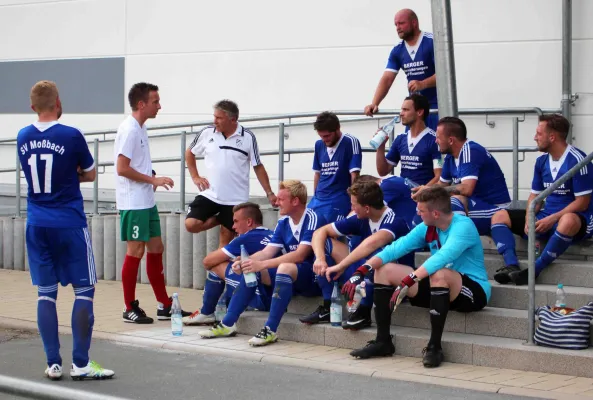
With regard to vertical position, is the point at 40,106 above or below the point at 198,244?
above

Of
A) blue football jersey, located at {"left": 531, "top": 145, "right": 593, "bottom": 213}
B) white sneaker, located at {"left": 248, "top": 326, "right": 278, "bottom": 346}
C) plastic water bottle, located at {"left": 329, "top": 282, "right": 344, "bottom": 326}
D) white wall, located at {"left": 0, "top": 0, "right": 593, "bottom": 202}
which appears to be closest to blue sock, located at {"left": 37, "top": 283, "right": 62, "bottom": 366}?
white sneaker, located at {"left": 248, "top": 326, "right": 278, "bottom": 346}

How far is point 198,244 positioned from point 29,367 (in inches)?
177

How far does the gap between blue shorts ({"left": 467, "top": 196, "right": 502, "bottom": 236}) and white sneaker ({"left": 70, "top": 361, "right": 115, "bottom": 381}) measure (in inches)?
138

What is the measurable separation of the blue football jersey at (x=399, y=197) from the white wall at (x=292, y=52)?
107 inches

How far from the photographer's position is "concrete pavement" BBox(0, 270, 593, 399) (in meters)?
6.95

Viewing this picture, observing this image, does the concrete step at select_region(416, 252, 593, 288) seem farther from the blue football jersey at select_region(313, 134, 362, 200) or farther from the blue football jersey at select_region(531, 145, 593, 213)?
the blue football jersey at select_region(313, 134, 362, 200)

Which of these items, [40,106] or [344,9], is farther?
[344,9]

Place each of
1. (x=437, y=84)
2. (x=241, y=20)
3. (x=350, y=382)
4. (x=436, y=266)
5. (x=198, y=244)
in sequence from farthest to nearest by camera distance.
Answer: (x=241, y=20), (x=198, y=244), (x=437, y=84), (x=436, y=266), (x=350, y=382)

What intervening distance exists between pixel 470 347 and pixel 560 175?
2.03m

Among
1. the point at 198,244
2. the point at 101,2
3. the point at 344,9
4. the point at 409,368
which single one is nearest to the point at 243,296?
the point at 409,368

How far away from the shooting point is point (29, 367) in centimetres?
782

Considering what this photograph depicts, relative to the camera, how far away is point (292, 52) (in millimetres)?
14102

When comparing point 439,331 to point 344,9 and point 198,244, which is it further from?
point 344,9

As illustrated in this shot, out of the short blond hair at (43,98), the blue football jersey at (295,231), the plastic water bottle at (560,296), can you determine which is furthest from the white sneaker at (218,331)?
the plastic water bottle at (560,296)
